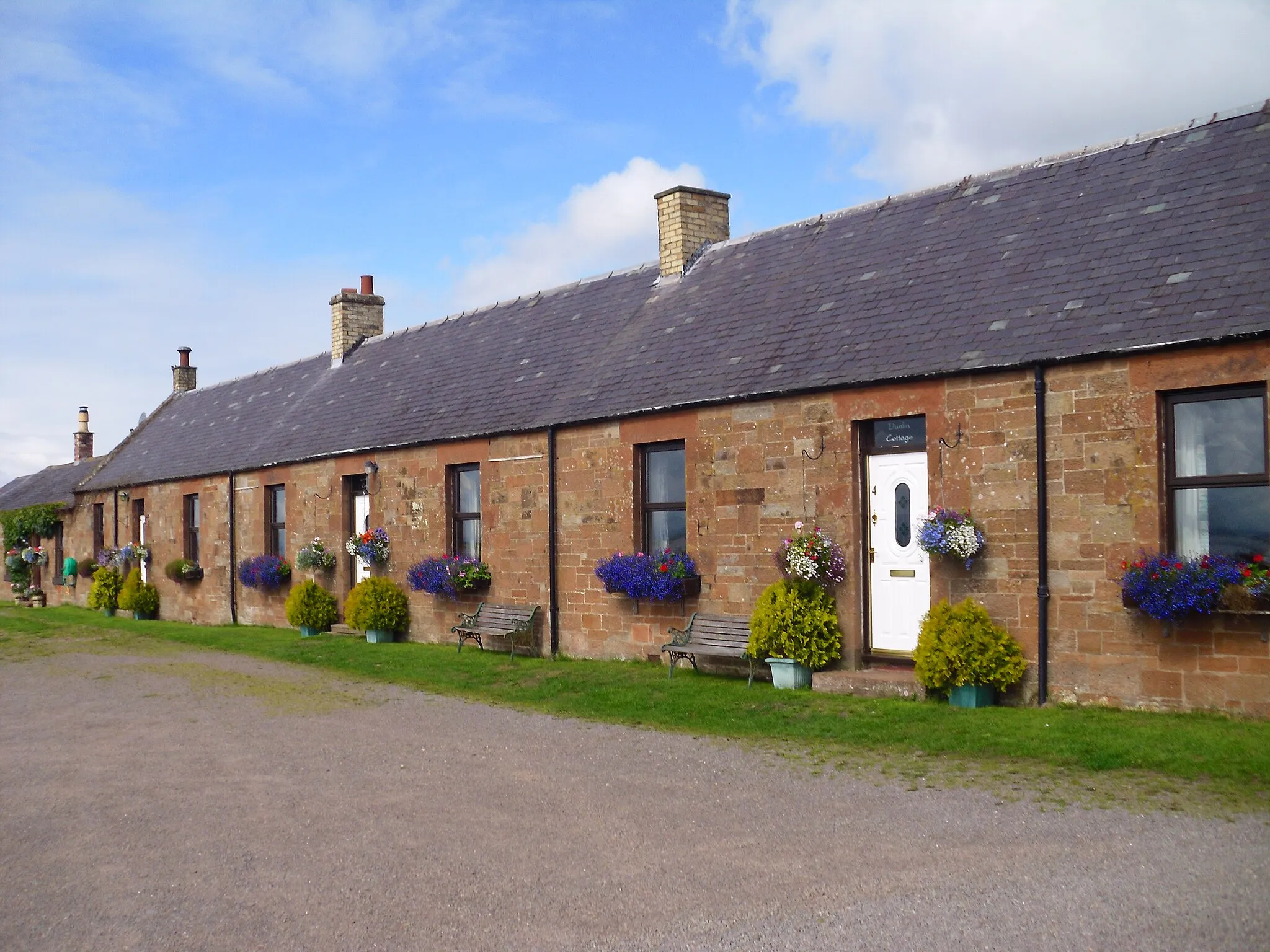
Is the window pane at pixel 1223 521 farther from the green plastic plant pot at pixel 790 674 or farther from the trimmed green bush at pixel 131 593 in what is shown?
the trimmed green bush at pixel 131 593

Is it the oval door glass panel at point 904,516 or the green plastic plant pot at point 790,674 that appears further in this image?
the green plastic plant pot at point 790,674

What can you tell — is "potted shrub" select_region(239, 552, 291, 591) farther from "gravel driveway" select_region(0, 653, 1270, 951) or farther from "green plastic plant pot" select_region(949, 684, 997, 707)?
"green plastic plant pot" select_region(949, 684, 997, 707)

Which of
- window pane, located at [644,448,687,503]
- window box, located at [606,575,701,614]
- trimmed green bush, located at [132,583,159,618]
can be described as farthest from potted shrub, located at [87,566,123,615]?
window box, located at [606,575,701,614]

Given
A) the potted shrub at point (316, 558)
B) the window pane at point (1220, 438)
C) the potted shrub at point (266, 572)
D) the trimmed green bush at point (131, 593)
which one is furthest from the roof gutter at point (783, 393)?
the trimmed green bush at point (131, 593)

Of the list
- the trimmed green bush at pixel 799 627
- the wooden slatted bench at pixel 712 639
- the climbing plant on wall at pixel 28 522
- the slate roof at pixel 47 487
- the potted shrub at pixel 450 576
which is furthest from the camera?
the slate roof at pixel 47 487

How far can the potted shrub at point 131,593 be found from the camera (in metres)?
27.7

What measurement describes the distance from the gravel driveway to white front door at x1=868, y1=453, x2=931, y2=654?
3232 mm

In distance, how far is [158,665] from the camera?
16.4 meters

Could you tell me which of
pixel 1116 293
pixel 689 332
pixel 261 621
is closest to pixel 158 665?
pixel 261 621

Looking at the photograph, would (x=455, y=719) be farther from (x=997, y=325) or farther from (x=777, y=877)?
(x=997, y=325)

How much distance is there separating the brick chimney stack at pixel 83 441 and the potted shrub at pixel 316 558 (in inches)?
1116

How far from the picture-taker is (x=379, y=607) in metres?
18.4

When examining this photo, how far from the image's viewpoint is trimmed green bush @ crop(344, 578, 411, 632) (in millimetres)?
18344

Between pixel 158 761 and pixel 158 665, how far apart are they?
7837 millimetres
